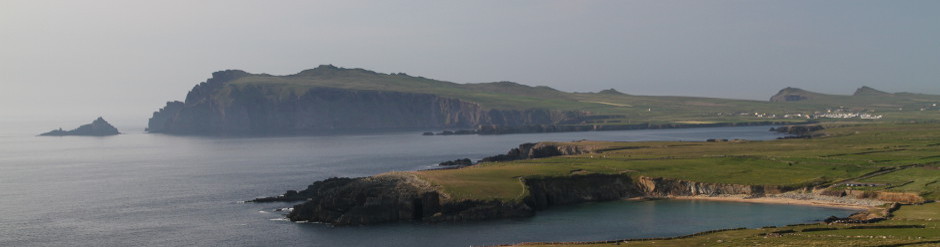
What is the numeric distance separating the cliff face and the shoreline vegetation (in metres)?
0.10

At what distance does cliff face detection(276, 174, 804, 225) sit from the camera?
78250 mm

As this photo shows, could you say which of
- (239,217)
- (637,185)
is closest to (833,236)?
(637,185)

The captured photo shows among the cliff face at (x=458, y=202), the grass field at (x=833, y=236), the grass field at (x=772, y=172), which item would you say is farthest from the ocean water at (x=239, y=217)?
the grass field at (x=833, y=236)

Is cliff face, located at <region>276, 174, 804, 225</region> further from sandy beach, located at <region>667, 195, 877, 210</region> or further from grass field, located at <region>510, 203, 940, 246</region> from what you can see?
grass field, located at <region>510, 203, 940, 246</region>

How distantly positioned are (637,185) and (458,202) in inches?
930

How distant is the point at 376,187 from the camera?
82.8 m

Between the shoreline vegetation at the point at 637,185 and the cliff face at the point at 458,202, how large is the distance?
0.32ft

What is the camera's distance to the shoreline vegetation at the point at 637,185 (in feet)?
258

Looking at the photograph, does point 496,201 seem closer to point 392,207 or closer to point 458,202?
point 458,202

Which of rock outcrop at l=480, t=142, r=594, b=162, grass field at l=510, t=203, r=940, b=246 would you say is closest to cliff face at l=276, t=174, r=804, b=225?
grass field at l=510, t=203, r=940, b=246

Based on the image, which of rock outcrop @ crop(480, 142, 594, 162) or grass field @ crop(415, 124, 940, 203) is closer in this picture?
grass field @ crop(415, 124, 940, 203)

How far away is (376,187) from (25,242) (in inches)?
1189

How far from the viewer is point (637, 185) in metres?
92.9

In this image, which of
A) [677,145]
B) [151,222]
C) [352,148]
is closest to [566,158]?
[677,145]
